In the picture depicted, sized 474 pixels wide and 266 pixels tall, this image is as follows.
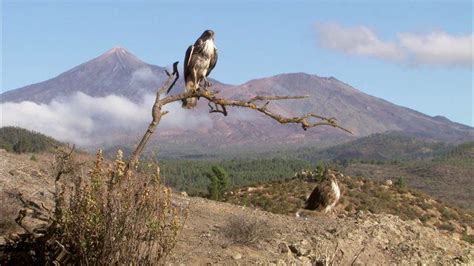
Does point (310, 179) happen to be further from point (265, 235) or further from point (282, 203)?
point (265, 235)

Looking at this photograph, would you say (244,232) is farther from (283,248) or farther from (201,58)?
(201,58)

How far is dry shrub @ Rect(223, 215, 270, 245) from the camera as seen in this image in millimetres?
10500

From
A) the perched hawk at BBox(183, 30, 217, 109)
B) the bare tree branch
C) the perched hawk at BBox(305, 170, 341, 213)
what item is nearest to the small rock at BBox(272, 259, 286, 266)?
the perched hawk at BBox(183, 30, 217, 109)

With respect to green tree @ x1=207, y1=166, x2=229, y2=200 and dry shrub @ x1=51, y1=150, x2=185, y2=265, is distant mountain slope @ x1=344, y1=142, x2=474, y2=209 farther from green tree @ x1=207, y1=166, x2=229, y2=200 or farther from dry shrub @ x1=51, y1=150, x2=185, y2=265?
dry shrub @ x1=51, y1=150, x2=185, y2=265

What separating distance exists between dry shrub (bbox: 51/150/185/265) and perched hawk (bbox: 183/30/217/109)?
9.93 feet

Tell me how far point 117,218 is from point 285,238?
19.4 ft

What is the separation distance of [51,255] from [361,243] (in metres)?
7.59

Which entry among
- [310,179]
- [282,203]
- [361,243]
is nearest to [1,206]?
[361,243]

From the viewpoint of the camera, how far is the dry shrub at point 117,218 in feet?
19.0

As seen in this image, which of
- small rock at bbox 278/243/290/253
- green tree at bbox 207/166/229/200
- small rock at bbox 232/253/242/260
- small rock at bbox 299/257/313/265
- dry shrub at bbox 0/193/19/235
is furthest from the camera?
green tree at bbox 207/166/229/200

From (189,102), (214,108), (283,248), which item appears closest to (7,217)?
(189,102)

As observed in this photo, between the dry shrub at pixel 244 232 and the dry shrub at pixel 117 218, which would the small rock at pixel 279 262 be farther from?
the dry shrub at pixel 117 218

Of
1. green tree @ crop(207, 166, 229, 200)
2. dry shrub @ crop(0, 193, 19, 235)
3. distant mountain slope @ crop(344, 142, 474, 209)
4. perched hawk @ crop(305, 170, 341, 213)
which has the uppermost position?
dry shrub @ crop(0, 193, 19, 235)

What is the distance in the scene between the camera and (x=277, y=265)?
958cm
